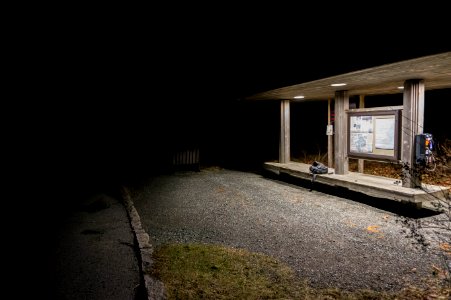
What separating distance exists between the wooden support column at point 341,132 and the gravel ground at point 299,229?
123 centimetres

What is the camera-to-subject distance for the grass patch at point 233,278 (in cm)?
390

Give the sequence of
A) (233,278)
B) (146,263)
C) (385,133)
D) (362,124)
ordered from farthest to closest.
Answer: (362,124), (385,133), (146,263), (233,278)

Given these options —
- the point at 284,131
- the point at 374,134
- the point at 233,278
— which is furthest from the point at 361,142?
the point at 233,278

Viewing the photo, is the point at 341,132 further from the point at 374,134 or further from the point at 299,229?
the point at 299,229

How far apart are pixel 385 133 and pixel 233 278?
664 cm

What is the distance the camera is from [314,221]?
709 cm

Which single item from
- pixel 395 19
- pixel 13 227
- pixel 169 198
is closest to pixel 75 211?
pixel 13 227

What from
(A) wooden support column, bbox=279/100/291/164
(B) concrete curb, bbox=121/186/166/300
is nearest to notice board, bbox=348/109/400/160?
(A) wooden support column, bbox=279/100/291/164

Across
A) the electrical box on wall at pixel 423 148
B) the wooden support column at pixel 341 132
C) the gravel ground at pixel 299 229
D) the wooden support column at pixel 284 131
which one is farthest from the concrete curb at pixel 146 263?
the wooden support column at pixel 284 131

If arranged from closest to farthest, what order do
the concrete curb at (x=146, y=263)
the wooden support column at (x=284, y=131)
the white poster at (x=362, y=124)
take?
the concrete curb at (x=146, y=263) < the white poster at (x=362, y=124) < the wooden support column at (x=284, y=131)

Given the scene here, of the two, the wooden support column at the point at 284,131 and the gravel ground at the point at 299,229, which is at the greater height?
the wooden support column at the point at 284,131

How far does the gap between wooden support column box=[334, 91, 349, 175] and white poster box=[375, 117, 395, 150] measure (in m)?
1.21

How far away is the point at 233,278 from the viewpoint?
14.3ft

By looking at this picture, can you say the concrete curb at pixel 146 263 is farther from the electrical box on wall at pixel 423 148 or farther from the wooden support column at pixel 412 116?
the electrical box on wall at pixel 423 148
